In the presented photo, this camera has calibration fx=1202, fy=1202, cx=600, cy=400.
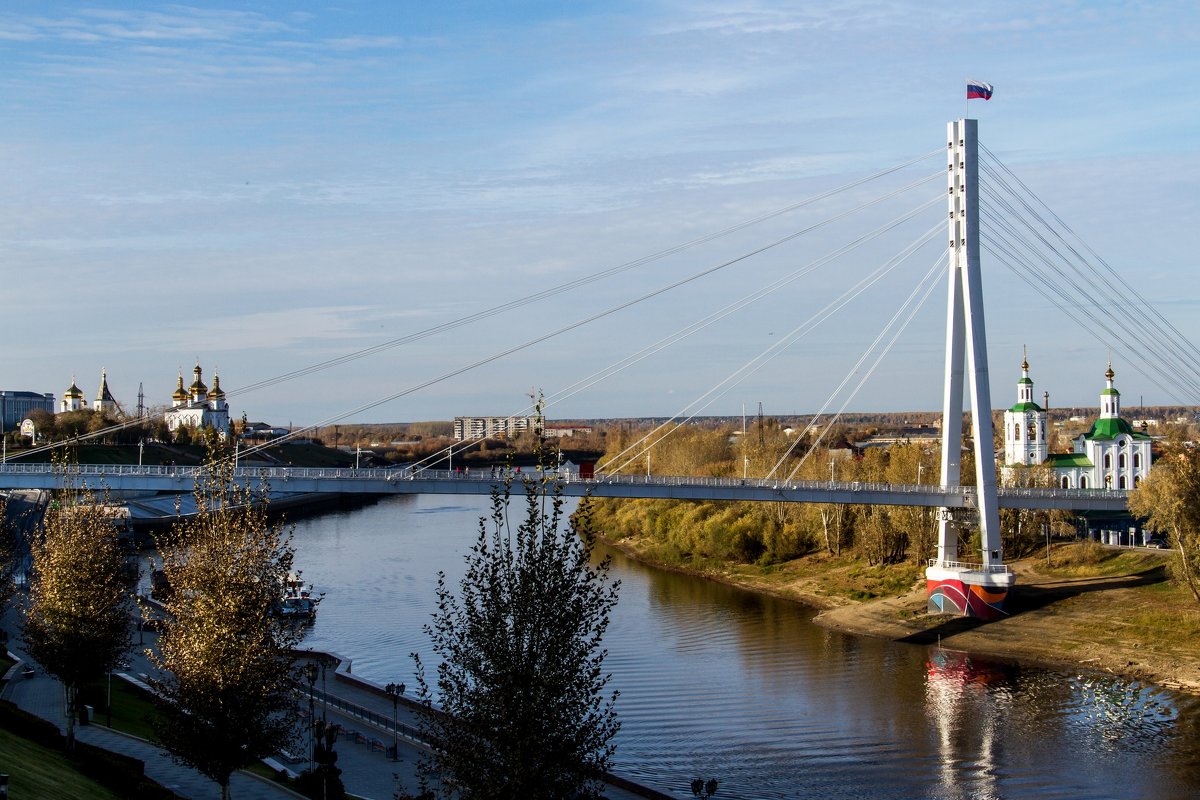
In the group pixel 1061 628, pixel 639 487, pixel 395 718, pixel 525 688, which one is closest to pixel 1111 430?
pixel 1061 628

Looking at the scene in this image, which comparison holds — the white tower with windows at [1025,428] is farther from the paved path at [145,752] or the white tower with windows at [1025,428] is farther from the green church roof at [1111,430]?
the paved path at [145,752]

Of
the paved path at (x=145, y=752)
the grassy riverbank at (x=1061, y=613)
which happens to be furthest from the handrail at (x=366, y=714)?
the grassy riverbank at (x=1061, y=613)

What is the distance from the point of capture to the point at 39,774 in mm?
13922

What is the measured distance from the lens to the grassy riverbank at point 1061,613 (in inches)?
1082

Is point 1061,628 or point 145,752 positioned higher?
point 1061,628

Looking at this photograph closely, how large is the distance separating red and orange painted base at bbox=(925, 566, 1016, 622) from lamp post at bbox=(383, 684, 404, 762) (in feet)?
50.7

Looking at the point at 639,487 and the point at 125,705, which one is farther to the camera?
the point at 639,487

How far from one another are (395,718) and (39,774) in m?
7.46

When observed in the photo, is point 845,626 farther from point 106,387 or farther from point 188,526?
point 106,387

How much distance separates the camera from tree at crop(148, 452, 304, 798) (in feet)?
45.9

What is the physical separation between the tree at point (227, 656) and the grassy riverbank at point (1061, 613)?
19301 mm

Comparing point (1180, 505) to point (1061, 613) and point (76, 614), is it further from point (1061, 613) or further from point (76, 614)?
point (76, 614)

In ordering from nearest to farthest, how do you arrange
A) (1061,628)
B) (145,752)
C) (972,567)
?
1. (145,752)
2. (1061,628)
3. (972,567)

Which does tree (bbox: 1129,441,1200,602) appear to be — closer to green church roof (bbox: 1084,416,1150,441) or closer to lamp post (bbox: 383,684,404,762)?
lamp post (bbox: 383,684,404,762)
